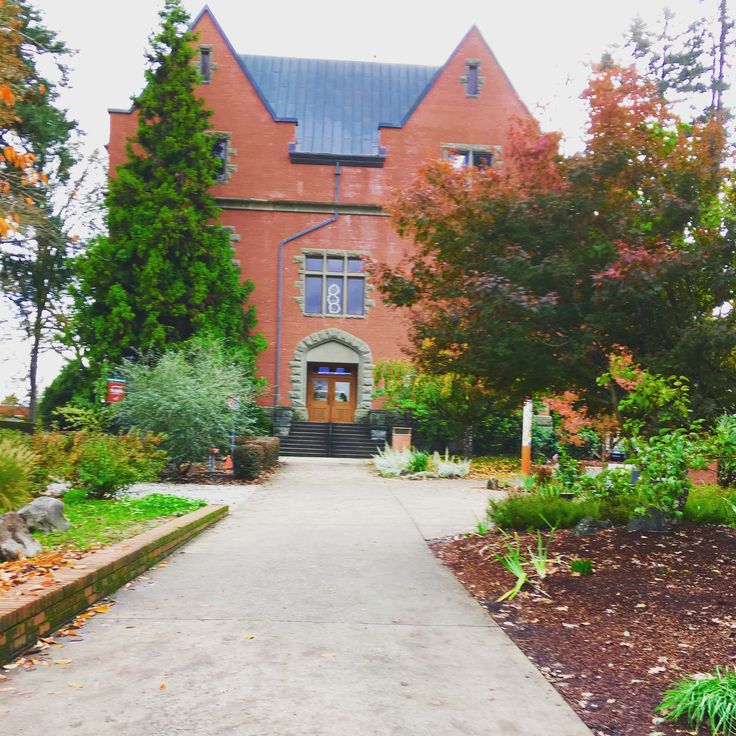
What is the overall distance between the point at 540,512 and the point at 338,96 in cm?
2738

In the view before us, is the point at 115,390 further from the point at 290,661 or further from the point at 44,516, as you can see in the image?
the point at 290,661

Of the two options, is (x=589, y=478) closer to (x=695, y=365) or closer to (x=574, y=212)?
(x=695, y=365)

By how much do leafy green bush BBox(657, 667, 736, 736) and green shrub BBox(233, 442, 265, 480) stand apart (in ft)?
43.4

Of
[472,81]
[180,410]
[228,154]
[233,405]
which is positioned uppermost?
[472,81]

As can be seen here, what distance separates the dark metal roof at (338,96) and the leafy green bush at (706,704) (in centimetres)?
2712

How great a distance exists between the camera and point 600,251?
23.0 feet

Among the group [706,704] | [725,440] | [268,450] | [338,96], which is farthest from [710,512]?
[338,96]

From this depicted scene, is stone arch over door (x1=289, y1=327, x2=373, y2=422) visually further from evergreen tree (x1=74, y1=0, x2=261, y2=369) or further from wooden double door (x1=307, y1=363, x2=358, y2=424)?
evergreen tree (x1=74, y1=0, x2=261, y2=369)

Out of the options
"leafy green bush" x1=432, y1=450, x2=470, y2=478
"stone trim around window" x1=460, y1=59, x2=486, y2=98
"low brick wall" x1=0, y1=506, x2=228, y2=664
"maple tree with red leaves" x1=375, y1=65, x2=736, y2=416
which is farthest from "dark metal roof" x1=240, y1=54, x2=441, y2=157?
"low brick wall" x1=0, y1=506, x2=228, y2=664

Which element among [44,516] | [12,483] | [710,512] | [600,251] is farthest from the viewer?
[12,483]

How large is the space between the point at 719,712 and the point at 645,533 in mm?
4224

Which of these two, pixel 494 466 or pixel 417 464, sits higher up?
pixel 417 464

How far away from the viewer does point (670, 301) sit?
7.45 m

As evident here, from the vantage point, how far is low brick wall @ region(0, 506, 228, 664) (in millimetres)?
4309
